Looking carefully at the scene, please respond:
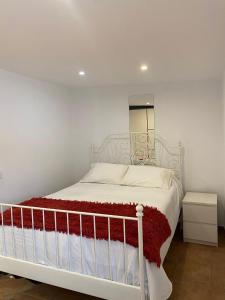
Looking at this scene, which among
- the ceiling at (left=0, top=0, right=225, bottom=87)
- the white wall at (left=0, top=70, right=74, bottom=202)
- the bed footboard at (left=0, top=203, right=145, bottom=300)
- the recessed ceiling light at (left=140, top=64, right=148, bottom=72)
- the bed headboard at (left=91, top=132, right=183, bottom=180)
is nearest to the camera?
the ceiling at (left=0, top=0, right=225, bottom=87)

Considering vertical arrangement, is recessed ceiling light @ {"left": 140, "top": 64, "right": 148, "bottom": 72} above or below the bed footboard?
above

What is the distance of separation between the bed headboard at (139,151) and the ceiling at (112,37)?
3.59ft

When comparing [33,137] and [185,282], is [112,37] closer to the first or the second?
[33,137]

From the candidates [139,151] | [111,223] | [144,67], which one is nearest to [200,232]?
[139,151]

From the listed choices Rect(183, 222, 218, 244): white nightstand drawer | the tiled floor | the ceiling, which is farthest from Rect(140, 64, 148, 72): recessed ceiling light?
the tiled floor

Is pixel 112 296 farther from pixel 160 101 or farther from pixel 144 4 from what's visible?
pixel 160 101

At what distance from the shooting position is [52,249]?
1.96 meters

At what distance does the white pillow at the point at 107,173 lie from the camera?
365 centimetres

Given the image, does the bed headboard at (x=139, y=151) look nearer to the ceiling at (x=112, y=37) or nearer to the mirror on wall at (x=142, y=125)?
the mirror on wall at (x=142, y=125)

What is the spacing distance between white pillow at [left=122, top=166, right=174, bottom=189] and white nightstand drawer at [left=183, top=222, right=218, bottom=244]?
59cm

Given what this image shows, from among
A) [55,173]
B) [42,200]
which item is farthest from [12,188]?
[55,173]

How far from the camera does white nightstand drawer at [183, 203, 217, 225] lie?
309 cm

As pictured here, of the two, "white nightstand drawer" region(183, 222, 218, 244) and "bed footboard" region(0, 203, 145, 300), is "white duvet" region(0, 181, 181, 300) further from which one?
"white nightstand drawer" region(183, 222, 218, 244)

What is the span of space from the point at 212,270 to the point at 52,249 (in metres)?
1.70
